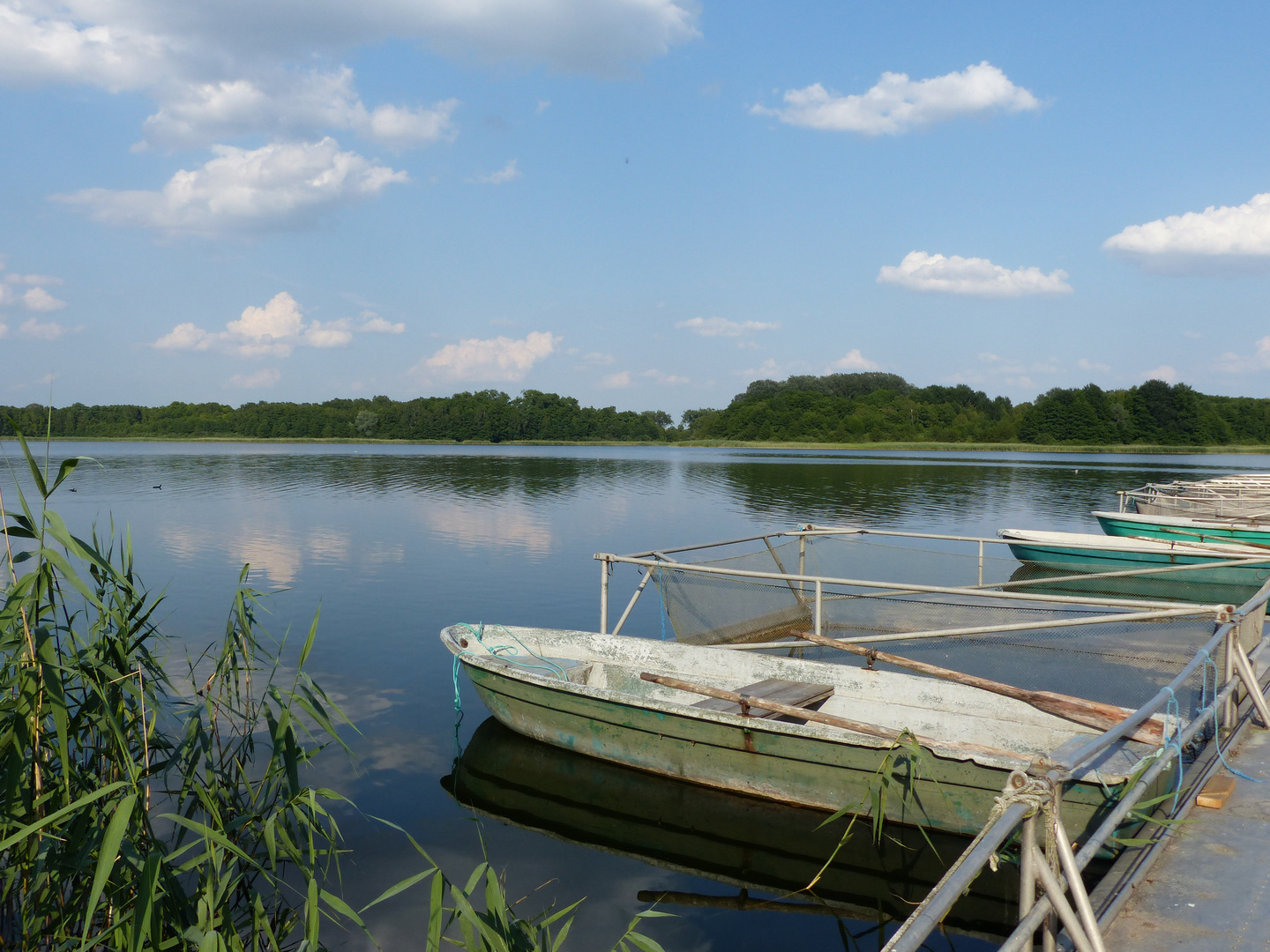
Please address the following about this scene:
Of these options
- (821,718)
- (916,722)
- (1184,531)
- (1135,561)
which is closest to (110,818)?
(821,718)

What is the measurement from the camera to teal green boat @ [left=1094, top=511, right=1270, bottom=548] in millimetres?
19156

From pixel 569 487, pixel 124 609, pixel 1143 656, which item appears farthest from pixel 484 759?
pixel 569 487

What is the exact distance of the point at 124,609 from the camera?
16.5 feet

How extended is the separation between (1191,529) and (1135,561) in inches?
94.7

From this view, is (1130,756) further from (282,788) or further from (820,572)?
A: (820,572)

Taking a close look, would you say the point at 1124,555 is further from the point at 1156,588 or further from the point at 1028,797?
the point at 1028,797

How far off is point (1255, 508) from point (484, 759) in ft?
81.5

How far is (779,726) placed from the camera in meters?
6.93

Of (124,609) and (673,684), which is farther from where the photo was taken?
(673,684)

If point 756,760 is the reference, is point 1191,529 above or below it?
above

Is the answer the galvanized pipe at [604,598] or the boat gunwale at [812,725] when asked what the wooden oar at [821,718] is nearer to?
the boat gunwale at [812,725]

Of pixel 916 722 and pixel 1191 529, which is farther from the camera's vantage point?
pixel 1191 529

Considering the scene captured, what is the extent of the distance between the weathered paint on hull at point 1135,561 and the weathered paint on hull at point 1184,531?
57cm

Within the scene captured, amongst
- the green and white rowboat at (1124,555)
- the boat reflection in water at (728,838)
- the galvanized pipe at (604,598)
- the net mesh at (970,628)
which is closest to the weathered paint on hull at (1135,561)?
the green and white rowboat at (1124,555)
